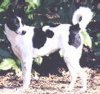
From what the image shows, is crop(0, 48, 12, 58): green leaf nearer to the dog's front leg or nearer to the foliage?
the foliage

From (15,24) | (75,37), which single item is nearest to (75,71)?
(75,37)

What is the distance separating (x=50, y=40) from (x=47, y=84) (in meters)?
1.06

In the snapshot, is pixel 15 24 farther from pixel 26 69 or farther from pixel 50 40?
pixel 26 69

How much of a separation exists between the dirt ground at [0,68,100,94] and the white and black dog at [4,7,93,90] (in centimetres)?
22

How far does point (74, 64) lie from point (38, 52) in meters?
0.58

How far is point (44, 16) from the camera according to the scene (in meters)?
8.77

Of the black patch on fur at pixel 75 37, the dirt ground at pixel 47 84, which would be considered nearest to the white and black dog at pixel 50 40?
the black patch on fur at pixel 75 37

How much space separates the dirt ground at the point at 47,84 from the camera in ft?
23.9

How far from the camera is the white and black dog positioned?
23.3 feet

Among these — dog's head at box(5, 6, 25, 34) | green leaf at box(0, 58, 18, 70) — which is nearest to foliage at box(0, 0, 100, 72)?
green leaf at box(0, 58, 18, 70)

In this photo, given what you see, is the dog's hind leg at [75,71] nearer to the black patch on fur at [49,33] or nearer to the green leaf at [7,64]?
the black patch on fur at [49,33]

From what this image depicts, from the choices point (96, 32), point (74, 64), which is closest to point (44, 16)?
point (96, 32)

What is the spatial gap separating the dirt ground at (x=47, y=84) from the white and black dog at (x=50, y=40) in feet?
0.73

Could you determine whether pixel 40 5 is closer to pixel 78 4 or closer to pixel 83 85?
pixel 78 4
